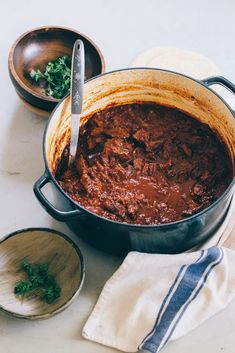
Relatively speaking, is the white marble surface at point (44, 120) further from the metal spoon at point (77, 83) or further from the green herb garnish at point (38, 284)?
the metal spoon at point (77, 83)

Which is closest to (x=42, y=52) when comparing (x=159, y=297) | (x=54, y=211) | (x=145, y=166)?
(x=145, y=166)

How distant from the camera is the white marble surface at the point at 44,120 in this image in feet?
4.92

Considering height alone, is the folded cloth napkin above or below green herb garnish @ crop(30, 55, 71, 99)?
below

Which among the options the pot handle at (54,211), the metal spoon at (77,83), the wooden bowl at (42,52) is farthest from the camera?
the wooden bowl at (42,52)

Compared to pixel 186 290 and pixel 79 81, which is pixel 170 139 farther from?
pixel 186 290

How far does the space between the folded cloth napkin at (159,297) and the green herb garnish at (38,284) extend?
3.9 inches

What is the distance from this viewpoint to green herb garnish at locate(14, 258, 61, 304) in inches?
58.9

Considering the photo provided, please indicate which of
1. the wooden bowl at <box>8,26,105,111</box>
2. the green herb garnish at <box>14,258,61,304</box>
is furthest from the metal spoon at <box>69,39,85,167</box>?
the green herb garnish at <box>14,258,61,304</box>

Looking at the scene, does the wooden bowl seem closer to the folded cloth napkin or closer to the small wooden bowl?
the small wooden bowl

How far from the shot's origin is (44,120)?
1861mm

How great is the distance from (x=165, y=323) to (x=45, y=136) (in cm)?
47

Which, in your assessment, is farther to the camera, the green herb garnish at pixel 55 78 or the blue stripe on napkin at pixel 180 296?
the green herb garnish at pixel 55 78

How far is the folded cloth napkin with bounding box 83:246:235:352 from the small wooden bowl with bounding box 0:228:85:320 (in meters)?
0.07

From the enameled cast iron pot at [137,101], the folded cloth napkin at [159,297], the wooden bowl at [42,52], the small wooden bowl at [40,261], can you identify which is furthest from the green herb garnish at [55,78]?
the folded cloth napkin at [159,297]
